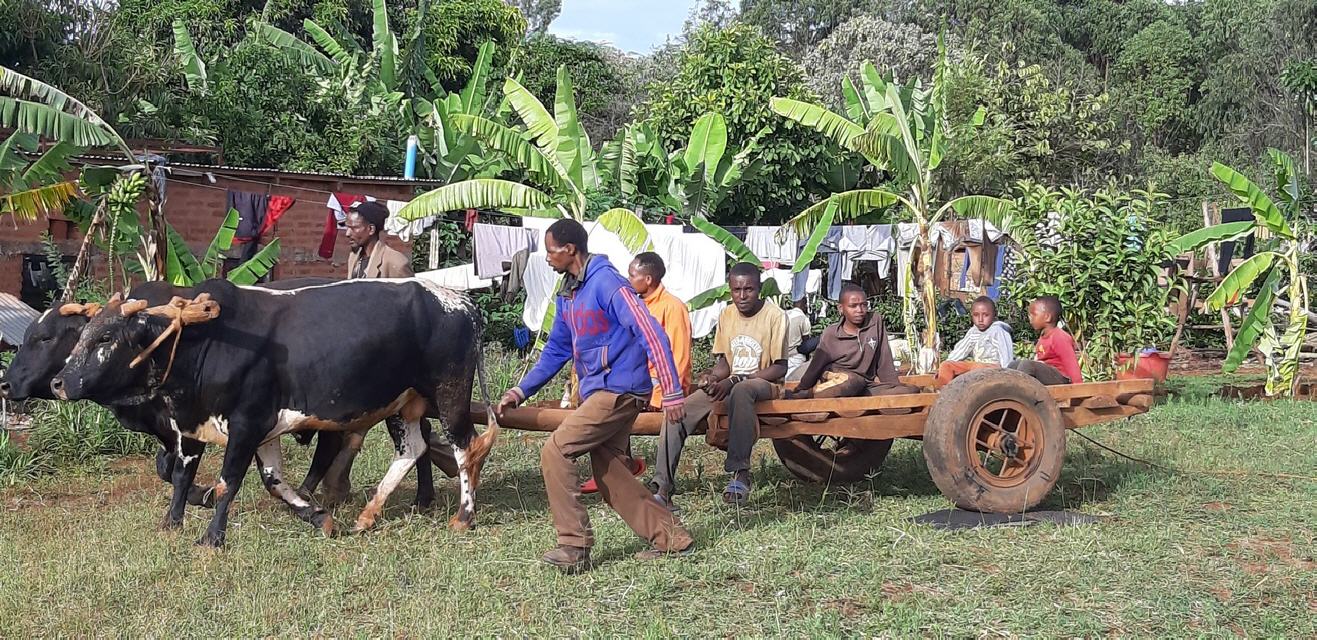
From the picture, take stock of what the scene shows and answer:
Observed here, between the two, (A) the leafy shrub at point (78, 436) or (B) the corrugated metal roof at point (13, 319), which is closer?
(A) the leafy shrub at point (78, 436)

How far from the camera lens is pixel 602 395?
16.8 ft

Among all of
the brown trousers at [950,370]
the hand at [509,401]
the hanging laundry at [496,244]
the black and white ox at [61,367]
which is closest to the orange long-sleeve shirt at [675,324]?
the hand at [509,401]

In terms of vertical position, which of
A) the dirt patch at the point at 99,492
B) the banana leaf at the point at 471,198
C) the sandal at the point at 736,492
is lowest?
the dirt patch at the point at 99,492

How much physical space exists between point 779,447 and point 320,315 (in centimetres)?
295

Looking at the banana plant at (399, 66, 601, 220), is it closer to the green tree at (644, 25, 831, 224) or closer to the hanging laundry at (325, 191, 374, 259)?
the hanging laundry at (325, 191, 374, 259)

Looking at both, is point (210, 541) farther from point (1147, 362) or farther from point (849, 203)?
point (849, 203)

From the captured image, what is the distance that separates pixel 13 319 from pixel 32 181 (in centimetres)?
116

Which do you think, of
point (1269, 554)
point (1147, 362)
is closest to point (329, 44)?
point (1147, 362)

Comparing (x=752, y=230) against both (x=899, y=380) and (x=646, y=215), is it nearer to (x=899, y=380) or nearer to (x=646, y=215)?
(x=646, y=215)

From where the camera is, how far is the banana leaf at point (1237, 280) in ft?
37.0

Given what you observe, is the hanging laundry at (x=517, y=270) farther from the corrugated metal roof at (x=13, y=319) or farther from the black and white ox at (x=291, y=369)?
the black and white ox at (x=291, y=369)

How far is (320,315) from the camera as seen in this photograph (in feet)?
19.7

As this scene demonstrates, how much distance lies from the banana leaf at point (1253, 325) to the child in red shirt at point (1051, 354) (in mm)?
5066

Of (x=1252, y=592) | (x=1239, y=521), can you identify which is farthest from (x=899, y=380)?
(x=1252, y=592)
